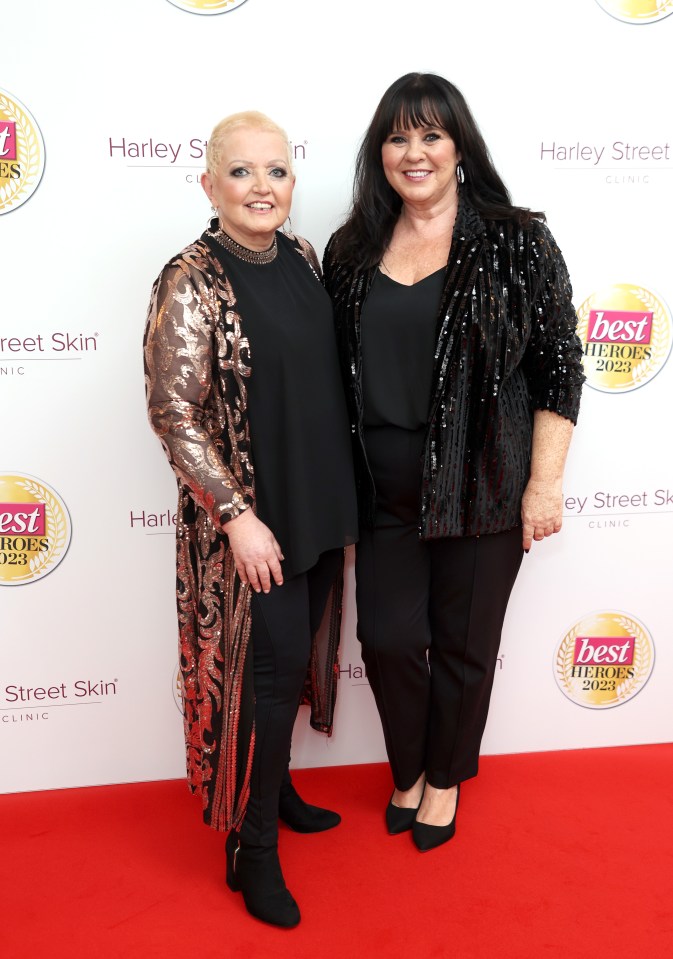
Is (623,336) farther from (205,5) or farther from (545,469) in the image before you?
(205,5)

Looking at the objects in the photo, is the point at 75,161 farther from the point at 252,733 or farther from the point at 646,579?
the point at 646,579

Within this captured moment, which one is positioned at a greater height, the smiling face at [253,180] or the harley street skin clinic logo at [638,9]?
the harley street skin clinic logo at [638,9]

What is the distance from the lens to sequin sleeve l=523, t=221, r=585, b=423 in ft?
5.08

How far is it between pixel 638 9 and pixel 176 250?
4.02 ft

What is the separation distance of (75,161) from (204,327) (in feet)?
2.33

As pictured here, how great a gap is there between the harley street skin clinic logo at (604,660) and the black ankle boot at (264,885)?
3.25 ft

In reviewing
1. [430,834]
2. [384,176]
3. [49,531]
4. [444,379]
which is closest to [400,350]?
[444,379]

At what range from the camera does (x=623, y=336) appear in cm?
200

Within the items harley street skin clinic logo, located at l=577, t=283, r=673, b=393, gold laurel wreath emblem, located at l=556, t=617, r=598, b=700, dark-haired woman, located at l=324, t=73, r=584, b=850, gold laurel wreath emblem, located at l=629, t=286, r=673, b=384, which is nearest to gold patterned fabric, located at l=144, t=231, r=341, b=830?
dark-haired woman, located at l=324, t=73, r=584, b=850

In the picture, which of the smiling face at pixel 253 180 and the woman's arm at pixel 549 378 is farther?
the woman's arm at pixel 549 378

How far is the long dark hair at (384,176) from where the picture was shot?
4.96 feet

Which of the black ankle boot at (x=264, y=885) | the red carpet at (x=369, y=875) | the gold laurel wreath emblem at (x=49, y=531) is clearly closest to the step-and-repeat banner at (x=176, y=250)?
the gold laurel wreath emblem at (x=49, y=531)

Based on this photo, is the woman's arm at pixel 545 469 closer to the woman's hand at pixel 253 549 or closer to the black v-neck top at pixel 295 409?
the black v-neck top at pixel 295 409

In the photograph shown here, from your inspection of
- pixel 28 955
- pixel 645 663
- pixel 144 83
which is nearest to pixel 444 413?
pixel 144 83
